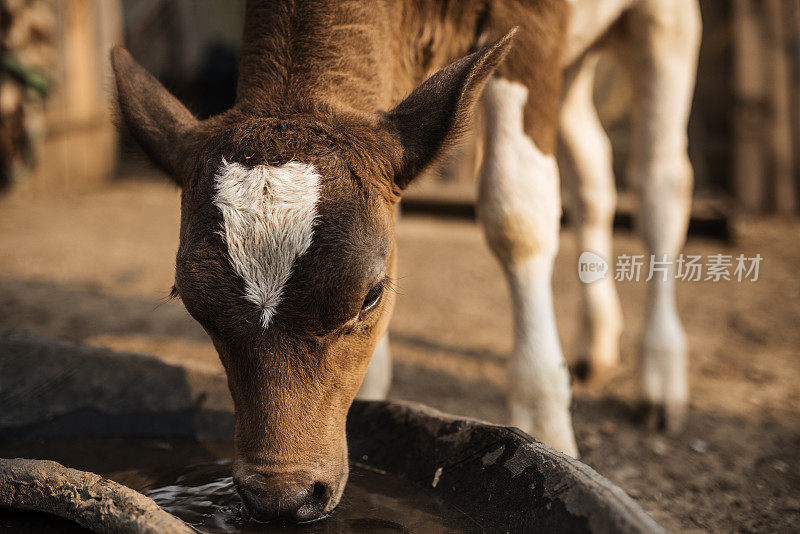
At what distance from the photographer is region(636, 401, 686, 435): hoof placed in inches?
146

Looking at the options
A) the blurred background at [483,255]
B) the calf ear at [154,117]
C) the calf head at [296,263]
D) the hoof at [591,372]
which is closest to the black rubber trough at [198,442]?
the calf head at [296,263]

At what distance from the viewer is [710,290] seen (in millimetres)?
5961

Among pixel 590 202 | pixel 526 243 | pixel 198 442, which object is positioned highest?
pixel 526 243

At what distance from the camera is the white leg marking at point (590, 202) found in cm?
423

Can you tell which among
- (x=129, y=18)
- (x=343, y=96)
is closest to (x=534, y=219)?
(x=343, y=96)

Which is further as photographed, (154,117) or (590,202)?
(590,202)

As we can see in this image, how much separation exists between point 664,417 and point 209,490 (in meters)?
2.38

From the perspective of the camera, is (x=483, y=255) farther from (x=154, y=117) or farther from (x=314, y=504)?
(x=314, y=504)

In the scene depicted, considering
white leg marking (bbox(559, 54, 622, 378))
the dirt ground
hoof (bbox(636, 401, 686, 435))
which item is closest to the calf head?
the dirt ground

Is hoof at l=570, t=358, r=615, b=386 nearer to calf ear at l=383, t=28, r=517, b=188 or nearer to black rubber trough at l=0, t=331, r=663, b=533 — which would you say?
black rubber trough at l=0, t=331, r=663, b=533

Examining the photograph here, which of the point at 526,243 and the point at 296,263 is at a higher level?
the point at 296,263

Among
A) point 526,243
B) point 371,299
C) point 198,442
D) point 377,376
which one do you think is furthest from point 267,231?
point 377,376

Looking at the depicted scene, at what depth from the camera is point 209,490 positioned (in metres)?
2.26

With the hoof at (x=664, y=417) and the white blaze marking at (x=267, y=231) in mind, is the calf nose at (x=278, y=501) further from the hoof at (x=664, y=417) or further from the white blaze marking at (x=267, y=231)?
the hoof at (x=664, y=417)
